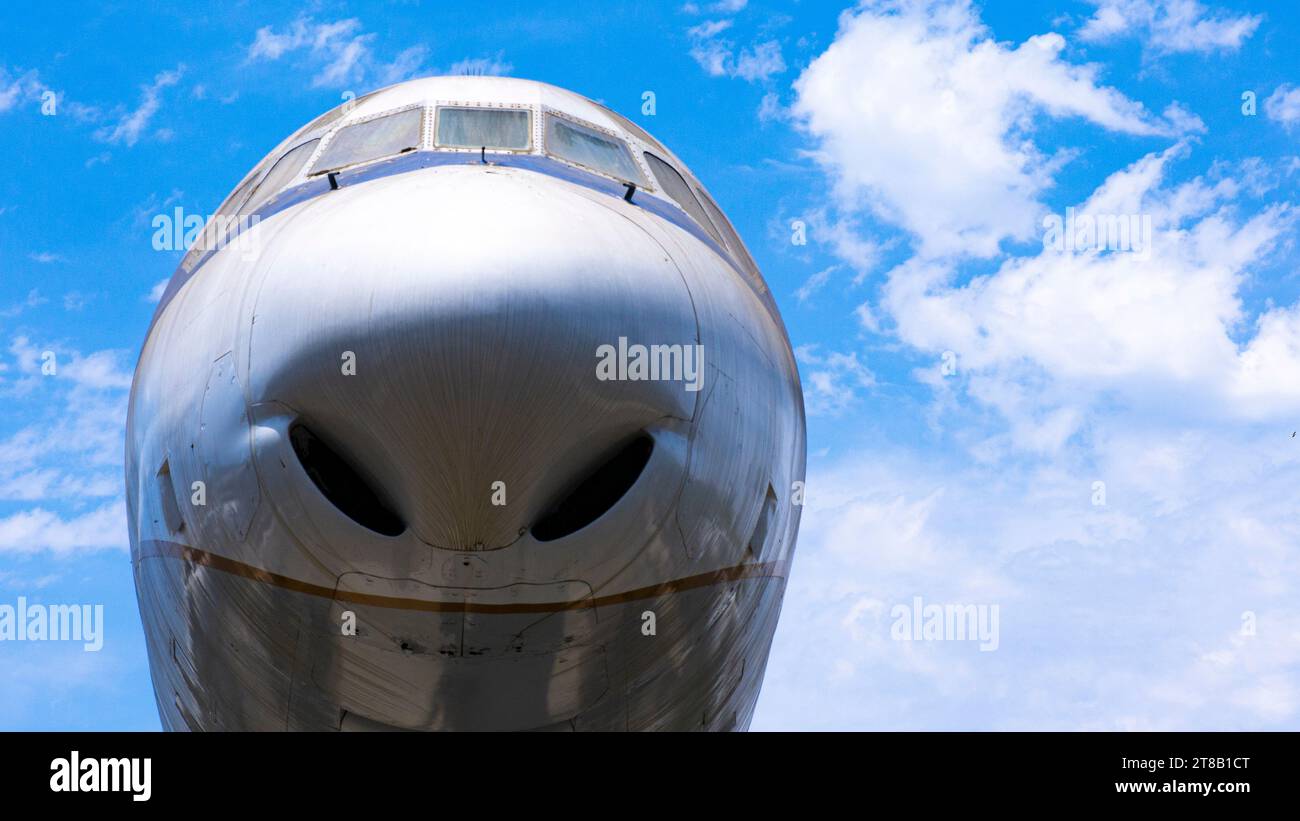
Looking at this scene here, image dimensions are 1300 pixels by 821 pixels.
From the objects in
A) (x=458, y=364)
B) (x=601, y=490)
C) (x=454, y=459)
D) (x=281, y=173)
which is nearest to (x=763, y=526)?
(x=601, y=490)

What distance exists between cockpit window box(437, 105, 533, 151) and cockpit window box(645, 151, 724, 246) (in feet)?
3.10

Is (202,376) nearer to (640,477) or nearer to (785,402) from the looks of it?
(640,477)

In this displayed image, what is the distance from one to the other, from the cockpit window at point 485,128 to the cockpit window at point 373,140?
0.17 metres

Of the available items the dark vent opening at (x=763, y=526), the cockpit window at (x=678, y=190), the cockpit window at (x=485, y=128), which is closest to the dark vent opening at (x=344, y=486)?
the dark vent opening at (x=763, y=526)

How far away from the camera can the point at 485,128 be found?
10.1 m

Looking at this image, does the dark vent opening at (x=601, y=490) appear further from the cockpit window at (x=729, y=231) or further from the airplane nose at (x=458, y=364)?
the cockpit window at (x=729, y=231)

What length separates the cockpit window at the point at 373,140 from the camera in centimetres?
987

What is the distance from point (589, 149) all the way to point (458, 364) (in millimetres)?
3487

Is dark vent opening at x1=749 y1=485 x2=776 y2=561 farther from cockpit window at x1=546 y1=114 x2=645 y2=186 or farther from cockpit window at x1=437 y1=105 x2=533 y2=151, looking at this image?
cockpit window at x1=437 y1=105 x2=533 y2=151

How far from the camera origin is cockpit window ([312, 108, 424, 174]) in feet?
32.4

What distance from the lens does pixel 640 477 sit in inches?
303
